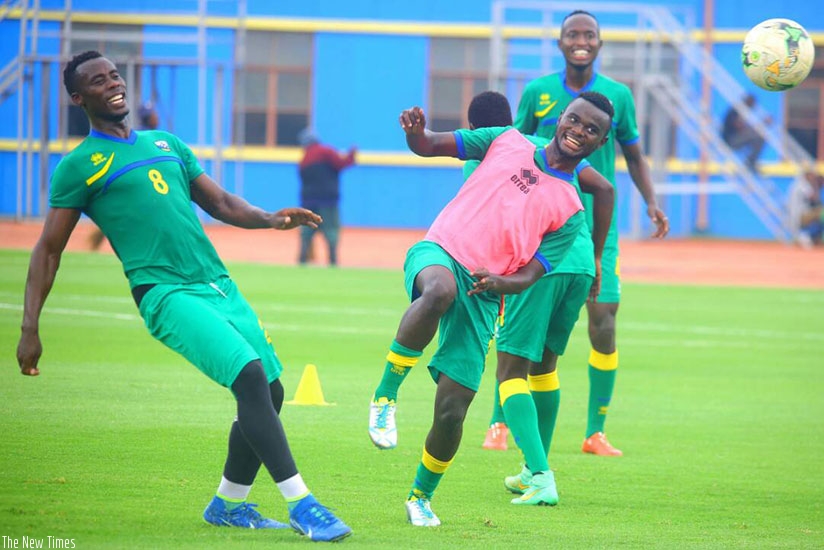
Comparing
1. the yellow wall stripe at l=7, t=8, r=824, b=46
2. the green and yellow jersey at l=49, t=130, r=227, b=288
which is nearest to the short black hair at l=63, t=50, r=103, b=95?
the green and yellow jersey at l=49, t=130, r=227, b=288

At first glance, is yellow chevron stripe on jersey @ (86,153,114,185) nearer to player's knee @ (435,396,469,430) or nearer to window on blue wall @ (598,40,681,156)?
player's knee @ (435,396,469,430)

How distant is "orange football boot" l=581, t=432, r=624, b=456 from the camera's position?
9367 mm

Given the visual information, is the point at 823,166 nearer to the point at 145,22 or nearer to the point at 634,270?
the point at 634,270

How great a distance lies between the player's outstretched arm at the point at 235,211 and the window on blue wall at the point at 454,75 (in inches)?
1316

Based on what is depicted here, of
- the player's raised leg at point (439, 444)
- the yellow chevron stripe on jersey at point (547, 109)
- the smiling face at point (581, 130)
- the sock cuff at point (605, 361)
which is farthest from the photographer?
the sock cuff at point (605, 361)

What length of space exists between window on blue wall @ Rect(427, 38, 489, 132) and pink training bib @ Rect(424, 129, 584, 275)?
1299 inches

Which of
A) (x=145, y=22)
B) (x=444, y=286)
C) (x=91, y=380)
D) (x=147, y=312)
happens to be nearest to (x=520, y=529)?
(x=444, y=286)

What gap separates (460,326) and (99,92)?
7.07ft

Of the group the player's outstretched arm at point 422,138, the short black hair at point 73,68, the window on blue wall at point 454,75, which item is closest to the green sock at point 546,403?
the player's outstretched arm at point 422,138

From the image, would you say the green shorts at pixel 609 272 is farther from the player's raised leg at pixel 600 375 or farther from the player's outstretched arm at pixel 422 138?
the player's outstretched arm at pixel 422 138

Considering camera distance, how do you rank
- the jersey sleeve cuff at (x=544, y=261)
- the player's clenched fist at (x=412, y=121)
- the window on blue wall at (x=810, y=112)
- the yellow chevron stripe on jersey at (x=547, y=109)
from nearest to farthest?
the player's clenched fist at (x=412, y=121) → the jersey sleeve cuff at (x=544, y=261) → the yellow chevron stripe on jersey at (x=547, y=109) → the window on blue wall at (x=810, y=112)

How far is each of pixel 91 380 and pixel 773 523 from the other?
19.8 feet

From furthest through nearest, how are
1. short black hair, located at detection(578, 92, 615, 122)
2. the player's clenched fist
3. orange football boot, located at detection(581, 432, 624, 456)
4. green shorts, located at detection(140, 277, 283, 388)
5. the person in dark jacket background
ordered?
1. the person in dark jacket background
2. orange football boot, located at detection(581, 432, 624, 456)
3. short black hair, located at detection(578, 92, 615, 122)
4. the player's clenched fist
5. green shorts, located at detection(140, 277, 283, 388)

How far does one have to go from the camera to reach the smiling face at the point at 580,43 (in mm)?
9320
